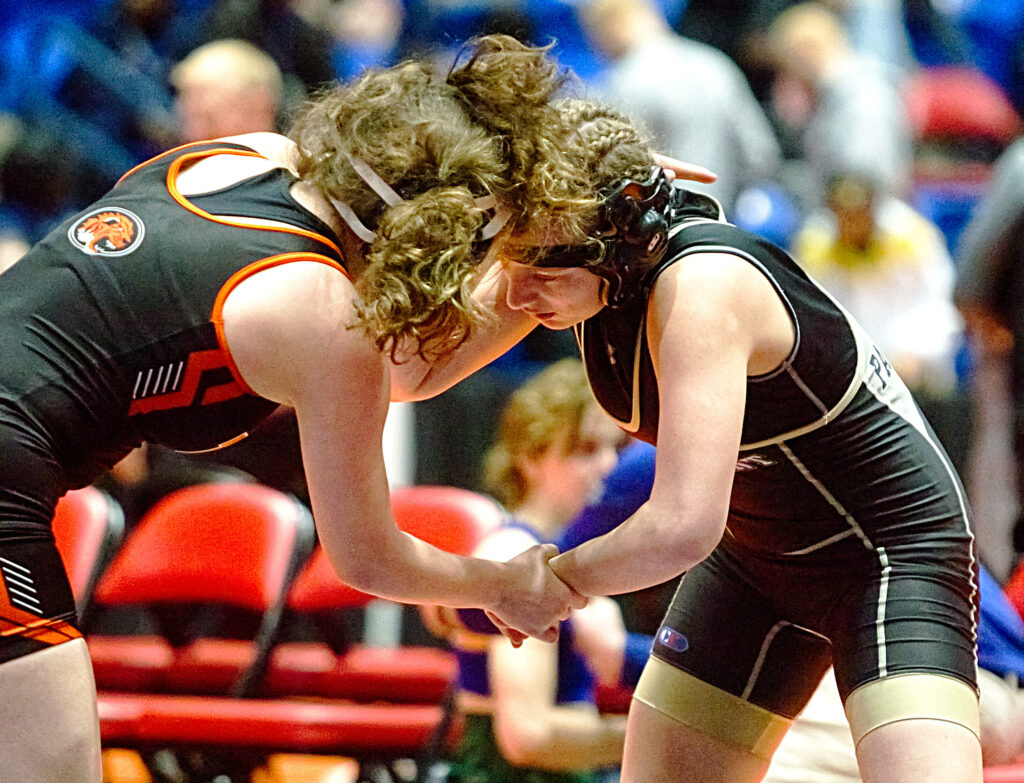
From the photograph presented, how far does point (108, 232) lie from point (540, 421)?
6.39 ft

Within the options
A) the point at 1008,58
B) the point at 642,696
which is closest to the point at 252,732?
the point at 642,696

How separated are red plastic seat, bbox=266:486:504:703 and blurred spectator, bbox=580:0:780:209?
169 cm

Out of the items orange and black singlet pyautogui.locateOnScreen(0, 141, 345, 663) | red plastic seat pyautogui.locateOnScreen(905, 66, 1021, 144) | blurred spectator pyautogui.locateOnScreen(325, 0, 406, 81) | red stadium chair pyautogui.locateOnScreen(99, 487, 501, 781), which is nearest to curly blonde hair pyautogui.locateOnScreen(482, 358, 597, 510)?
red stadium chair pyautogui.locateOnScreen(99, 487, 501, 781)

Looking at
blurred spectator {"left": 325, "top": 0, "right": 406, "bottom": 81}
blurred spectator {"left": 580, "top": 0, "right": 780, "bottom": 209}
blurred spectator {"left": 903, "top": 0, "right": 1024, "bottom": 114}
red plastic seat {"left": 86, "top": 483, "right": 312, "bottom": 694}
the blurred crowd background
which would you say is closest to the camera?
red plastic seat {"left": 86, "top": 483, "right": 312, "bottom": 694}

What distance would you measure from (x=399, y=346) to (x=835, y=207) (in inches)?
171

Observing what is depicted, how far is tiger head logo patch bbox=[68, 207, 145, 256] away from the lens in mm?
1911

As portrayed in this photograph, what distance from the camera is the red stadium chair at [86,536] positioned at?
4.37 m

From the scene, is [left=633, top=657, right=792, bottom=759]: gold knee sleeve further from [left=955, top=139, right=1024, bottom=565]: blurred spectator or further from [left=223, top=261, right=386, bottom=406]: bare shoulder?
[left=955, top=139, right=1024, bottom=565]: blurred spectator

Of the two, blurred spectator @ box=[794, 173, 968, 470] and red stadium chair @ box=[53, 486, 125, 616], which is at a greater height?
red stadium chair @ box=[53, 486, 125, 616]

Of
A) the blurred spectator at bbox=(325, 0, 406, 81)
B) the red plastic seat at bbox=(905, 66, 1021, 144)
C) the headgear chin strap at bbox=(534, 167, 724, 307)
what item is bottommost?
the red plastic seat at bbox=(905, 66, 1021, 144)

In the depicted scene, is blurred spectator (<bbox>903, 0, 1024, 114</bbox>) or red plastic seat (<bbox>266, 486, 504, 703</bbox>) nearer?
red plastic seat (<bbox>266, 486, 504, 703</bbox>)

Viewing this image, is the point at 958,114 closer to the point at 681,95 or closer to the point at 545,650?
the point at 681,95

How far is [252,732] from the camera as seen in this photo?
3.81 metres

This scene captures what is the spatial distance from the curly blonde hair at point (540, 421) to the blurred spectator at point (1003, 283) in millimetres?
1448
